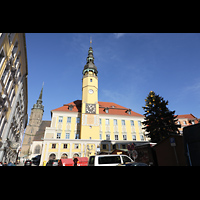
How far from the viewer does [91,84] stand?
4091 centimetres

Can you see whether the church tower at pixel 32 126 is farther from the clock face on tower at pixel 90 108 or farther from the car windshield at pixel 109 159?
the car windshield at pixel 109 159

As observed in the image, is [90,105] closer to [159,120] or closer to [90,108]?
[90,108]

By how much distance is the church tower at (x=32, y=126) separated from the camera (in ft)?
220

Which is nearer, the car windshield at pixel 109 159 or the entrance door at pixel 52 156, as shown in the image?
the car windshield at pixel 109 159

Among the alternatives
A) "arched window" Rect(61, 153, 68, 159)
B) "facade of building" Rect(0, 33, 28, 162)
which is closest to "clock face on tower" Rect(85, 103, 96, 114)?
"arched window" Rect(61, 153, 68, 159)

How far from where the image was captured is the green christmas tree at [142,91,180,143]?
22.1 m

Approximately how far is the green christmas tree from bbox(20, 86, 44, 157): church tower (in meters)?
65.0

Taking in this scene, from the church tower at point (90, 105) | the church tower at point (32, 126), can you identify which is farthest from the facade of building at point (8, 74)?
the church tower at point (32, 126)

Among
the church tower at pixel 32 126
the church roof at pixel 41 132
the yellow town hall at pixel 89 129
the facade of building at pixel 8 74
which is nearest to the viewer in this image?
the facade of building at pixel 8 74

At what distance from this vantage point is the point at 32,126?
7675 cm

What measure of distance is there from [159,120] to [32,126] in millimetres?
74016

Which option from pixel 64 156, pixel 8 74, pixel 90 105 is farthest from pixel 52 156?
pixel 8 74

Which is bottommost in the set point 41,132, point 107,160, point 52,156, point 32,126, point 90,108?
point 107,160
